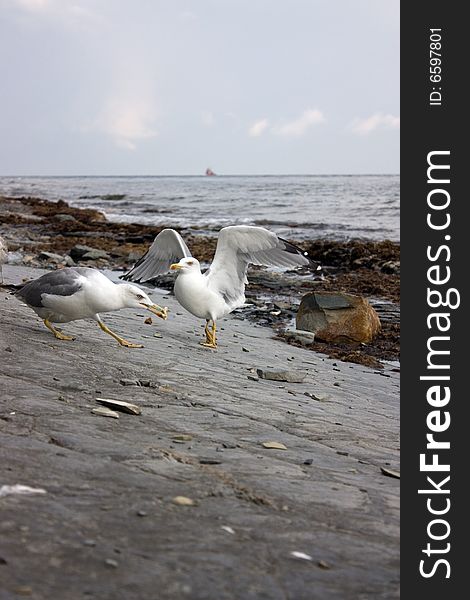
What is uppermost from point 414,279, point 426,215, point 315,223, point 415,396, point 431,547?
point 315,223

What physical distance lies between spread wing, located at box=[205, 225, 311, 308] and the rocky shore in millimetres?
1025

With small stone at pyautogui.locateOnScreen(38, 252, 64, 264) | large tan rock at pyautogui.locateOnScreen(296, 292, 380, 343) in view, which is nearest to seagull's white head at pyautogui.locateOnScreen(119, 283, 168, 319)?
large tan rock at pyautogui.locateOnScreen(296, 292, 380, 343)

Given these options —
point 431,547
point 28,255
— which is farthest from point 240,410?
point 28,255

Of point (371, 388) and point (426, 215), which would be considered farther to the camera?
point (371, 388)

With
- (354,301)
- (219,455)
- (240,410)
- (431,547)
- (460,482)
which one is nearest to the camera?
(431,547)

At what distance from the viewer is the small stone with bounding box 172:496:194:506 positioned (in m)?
2.88

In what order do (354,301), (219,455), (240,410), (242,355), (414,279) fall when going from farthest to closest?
(354,301)
(242,355)
(240,410)
(414,279)
(219,455)

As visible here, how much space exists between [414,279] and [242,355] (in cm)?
324

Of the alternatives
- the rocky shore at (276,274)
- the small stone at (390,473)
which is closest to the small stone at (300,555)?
the small stone at (390,473)

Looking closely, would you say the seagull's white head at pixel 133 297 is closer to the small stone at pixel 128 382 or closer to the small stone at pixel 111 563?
the small stone at pixel 128 382

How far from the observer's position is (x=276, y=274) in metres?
14.0

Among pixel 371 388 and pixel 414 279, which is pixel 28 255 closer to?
pixel 371 388

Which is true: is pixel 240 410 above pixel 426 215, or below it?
below

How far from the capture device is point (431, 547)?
2773 mm
